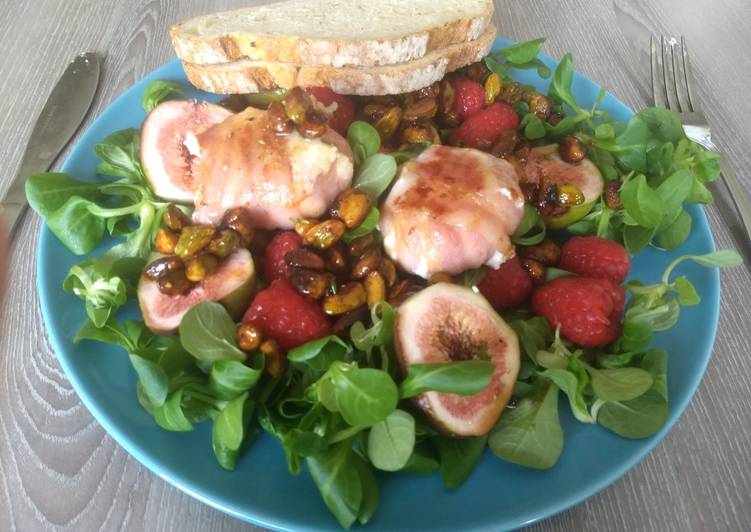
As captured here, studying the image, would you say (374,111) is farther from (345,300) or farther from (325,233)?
(345,300)

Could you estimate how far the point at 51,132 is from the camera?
6.85 feet

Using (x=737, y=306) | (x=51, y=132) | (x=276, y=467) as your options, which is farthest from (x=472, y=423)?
(x=51, y=132)

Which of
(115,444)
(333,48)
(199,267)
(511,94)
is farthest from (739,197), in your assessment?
(115,444)

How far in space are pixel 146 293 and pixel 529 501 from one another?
3.16 ft

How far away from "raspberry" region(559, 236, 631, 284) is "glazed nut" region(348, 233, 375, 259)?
52 centimetres

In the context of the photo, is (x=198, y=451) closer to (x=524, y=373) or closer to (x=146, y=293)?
(x=146, y=293)

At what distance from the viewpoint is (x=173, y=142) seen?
1.61m

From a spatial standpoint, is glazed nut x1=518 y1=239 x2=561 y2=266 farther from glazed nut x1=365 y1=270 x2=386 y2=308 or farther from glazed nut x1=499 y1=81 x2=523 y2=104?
glazed nut x1=499 y1=81 x2=523 y2=104

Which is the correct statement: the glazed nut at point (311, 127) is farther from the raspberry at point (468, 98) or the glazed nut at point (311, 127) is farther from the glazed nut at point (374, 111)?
the raspberry at point (468, 98)

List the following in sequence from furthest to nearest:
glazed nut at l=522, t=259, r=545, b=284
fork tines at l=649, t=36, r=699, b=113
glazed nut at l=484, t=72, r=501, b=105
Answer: fork tines at l=649, t=36, r=699, b=113 → glazed nut at l=484, t=72, r=501, b=105 → glazed nut at l=522, t=259, r=545, b=284

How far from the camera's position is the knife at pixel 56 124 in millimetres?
1900

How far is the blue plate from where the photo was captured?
3.52ft

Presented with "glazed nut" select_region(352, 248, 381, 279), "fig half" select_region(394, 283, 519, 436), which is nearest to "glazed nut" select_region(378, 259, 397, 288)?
"glazed nut" select_region(352, 248, 381, 279)

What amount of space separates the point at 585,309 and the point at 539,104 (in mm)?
836
